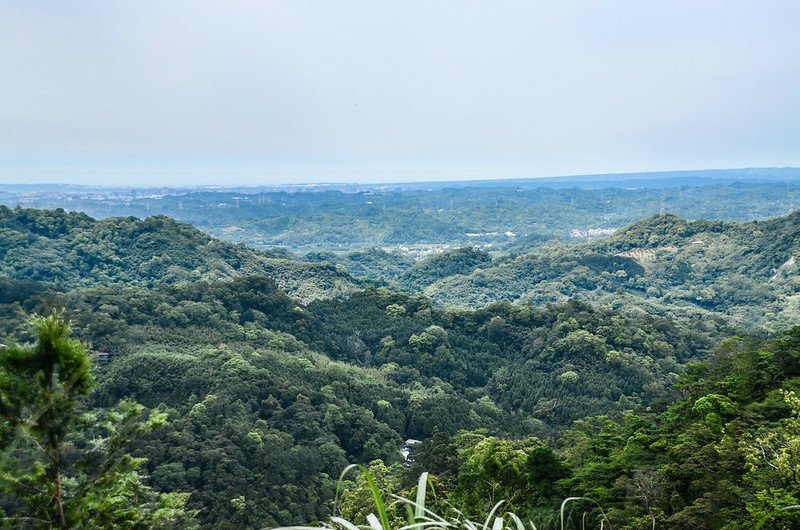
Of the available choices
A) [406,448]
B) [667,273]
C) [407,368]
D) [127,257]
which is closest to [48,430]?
[406,448]

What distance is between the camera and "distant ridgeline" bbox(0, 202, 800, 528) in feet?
45.3

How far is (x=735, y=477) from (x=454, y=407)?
2091cm

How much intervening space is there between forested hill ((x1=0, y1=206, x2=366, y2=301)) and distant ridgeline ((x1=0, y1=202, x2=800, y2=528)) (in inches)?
9.5

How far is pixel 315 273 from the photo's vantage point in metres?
66.2

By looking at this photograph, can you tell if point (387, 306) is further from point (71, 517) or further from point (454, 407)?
point (71, 517)

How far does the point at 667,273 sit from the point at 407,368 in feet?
178

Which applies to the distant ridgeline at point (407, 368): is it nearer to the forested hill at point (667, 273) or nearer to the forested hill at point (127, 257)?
the forested hill at point (127, 257)

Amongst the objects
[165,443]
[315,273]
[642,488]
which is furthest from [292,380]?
[315,273]

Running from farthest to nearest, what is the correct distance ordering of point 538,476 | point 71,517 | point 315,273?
point 315,273, point 538,476, point 71,517

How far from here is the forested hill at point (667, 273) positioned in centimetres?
6512

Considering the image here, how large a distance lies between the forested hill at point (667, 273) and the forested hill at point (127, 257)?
20.8 metres

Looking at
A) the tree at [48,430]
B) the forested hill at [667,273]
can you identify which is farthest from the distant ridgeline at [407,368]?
the tree at [48,430]

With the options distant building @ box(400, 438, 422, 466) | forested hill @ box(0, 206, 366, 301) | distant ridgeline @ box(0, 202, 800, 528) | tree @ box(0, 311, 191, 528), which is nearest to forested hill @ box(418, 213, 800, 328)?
distant ridgeline @ box(0, 202, 800, 528)

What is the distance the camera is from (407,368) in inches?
1451
